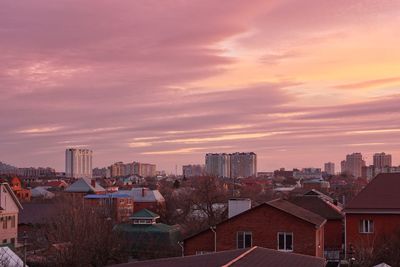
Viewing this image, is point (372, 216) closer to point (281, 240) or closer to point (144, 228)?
point (281, 240)

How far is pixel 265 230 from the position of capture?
37.2m

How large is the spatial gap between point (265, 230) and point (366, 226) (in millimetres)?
10012

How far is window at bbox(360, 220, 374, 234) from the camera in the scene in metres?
43.1

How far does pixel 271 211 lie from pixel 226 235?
3.21 meters

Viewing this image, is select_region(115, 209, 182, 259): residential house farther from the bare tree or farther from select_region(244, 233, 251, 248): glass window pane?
select_region(244, 233, 251, 248): glass window pane

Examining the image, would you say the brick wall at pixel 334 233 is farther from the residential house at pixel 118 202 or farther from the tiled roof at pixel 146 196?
the tiled roof at pixel 146 196

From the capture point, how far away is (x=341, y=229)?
50.3 meters

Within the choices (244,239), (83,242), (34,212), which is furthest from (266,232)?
(34,212)

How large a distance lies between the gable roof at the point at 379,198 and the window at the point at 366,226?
0.88 metres

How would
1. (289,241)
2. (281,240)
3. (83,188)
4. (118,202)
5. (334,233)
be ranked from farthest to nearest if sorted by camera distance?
(83,188) → (118,202) → (334,233) → (281,240) → (289,241)

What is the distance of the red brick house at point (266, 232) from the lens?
120 feet

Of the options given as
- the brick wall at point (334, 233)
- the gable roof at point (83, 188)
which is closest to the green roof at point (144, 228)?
the brick wall at point (334, 233)

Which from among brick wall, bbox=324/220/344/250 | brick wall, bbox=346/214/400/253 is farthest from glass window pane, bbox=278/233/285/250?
brick wall, bbox=324/220/344/250

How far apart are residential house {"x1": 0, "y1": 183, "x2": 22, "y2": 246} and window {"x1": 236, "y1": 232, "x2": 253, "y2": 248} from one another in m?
31.5
